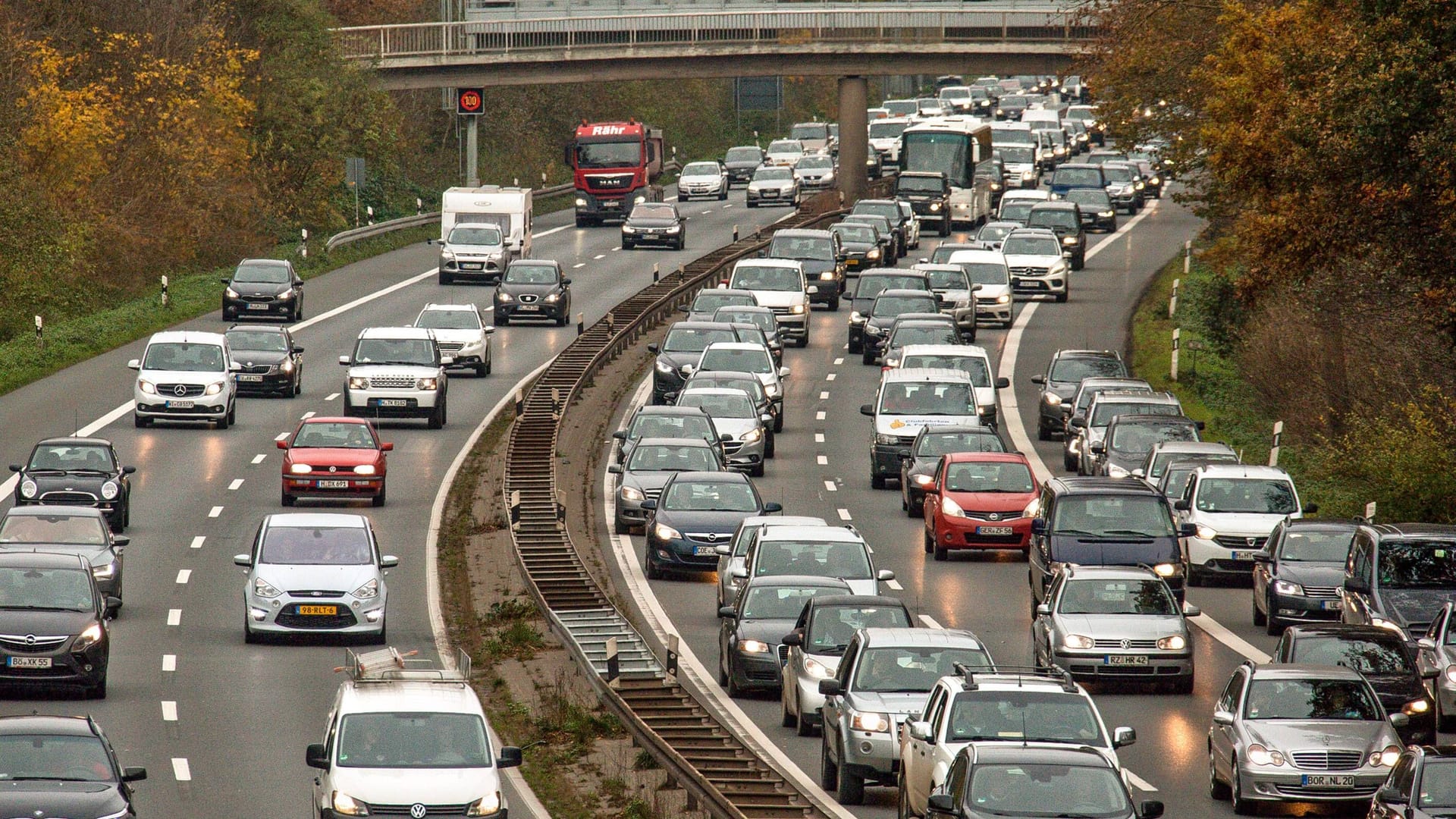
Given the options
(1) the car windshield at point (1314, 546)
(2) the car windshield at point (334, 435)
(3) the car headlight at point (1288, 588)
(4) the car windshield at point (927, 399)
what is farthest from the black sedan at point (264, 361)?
(3) the car headlight at point (1288, 588)

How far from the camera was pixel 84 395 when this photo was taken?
47.2 m

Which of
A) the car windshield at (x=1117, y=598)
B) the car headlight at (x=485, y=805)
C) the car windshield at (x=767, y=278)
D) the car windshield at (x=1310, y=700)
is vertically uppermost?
the car windshield at (x=1310, y=700)

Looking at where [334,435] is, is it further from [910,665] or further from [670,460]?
[910,665]

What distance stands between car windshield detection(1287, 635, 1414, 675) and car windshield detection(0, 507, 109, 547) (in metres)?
14.5

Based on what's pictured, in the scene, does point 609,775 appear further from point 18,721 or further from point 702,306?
point 702,306

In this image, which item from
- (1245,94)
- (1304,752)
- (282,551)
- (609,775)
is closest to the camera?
(1304,752)

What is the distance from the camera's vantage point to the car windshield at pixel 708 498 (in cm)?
3262

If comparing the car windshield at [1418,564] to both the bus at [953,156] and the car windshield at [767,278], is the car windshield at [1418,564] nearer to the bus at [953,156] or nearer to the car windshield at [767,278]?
the car windshield at [767,278]

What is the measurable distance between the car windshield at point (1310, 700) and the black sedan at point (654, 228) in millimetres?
53079

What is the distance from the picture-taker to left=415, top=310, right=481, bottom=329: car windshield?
164ft

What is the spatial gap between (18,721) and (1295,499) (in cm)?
1991

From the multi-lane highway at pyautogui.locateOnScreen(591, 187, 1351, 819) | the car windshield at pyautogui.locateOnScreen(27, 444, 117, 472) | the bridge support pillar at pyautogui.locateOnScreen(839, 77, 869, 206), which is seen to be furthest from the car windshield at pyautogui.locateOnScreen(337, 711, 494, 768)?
the bridge support pillar at pyautogui.locateOnScreen(839, 77, 869, 206)

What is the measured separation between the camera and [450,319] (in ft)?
166

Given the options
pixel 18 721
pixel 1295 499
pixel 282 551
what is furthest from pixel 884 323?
pixel 18 721
